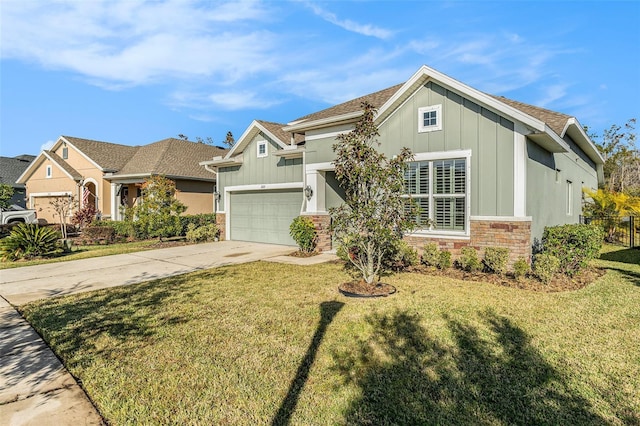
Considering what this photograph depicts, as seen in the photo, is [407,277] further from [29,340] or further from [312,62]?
[312,62]

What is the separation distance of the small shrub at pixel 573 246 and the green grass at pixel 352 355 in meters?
1.23

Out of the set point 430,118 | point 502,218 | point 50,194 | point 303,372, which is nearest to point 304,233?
point 430,118

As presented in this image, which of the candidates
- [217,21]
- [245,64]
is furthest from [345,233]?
[245,64]

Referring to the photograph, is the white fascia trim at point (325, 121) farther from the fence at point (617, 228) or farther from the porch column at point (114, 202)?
the porch column at point (114, 202)

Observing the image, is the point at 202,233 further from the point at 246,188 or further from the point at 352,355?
the point at 352,355

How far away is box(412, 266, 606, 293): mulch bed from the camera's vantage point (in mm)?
6836

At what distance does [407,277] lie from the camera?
25.8 feet

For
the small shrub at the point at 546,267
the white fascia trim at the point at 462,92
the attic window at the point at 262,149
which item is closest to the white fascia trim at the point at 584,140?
the white fascia trim at the point at 462,92

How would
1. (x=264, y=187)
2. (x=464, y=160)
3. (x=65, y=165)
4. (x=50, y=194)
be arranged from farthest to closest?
(x=50, y=194), (x=65, y=165), (x=264, y=187), (x=464, y=160)

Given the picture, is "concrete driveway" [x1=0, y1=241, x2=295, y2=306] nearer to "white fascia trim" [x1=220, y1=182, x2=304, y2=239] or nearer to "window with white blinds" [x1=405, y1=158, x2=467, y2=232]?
"white fascia trim" [x1=220, y1=182, x2=304, y2=239]

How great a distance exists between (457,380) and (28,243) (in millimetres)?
13427

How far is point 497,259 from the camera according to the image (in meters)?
7.76

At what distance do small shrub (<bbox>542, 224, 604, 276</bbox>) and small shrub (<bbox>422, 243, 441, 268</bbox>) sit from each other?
2.47m

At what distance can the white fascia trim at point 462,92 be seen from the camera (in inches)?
299
